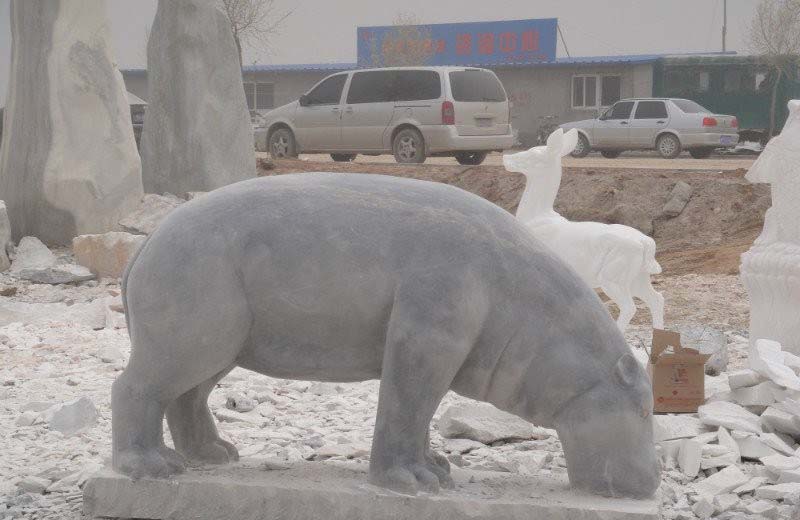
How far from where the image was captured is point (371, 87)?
18.4 metres

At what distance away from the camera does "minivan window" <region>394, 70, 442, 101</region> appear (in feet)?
58.4

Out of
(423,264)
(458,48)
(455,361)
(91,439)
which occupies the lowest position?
(91,439)

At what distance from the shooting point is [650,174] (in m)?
14.6

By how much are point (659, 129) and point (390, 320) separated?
1982 centimetres

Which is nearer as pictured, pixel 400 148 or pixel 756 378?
pixel 756 378

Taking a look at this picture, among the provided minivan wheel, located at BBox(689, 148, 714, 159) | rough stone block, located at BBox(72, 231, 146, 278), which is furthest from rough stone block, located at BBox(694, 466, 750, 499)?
minivan wheel, located at BBox(689, 148, 714, 159)

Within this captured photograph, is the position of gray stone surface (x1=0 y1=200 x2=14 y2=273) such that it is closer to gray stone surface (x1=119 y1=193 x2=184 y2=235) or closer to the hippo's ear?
gray stone surface (x1=119 y1=193 x2=184 y2=235)

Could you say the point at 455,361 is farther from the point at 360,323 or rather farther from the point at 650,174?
the point at 650,174

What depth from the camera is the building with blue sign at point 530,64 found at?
3209 centimetres

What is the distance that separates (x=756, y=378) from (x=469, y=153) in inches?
526

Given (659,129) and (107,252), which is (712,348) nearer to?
(107,252)

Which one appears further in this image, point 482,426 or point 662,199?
point 662,199

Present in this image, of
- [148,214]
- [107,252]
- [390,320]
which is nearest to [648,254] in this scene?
[390,320]

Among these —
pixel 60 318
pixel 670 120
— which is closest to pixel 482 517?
pixel 60 318
